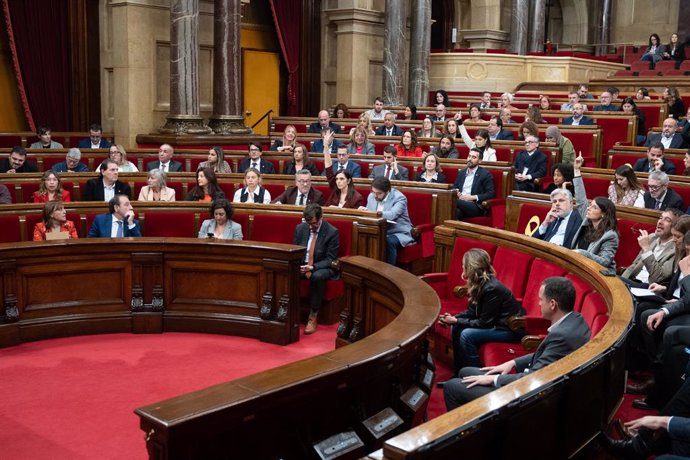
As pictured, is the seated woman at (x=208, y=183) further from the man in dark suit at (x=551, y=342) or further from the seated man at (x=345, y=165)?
the man in dark suit at (x=551, y=342)

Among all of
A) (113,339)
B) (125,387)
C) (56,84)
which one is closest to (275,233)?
(113,339)

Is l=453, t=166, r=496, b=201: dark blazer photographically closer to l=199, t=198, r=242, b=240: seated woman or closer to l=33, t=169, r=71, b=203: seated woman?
l=199, t=198, r=242, b=240: seated woman

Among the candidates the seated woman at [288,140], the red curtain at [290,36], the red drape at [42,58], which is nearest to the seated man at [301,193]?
the seated woman at [288,140]

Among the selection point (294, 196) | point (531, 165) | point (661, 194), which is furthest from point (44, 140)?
point (661, 194)

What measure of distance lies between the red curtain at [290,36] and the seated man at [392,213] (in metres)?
8.18

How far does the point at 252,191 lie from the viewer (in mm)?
7414

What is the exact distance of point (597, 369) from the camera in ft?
9.75

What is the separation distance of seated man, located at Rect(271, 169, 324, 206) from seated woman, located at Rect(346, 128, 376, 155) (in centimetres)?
239

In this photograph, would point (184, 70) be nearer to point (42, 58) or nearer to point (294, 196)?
point (42, 58)

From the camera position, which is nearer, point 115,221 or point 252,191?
point 115,221

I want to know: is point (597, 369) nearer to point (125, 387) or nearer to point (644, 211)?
point (125, 387)

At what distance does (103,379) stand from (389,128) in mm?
6828

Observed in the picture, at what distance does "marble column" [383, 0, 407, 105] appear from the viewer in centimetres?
1408

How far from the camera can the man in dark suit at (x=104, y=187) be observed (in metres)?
7.43
